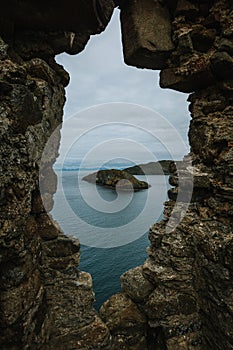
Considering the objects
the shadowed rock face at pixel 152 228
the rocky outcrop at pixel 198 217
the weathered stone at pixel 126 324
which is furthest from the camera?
the weathered stone at pixel 126 324

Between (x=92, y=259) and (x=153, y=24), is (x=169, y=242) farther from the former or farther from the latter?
(x=92, y=259)

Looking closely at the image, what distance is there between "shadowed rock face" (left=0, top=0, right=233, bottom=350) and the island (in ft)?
181

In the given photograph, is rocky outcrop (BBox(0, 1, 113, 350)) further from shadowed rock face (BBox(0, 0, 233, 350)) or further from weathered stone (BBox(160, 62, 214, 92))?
weathered stone (BBox(160, 62, 214, 92))

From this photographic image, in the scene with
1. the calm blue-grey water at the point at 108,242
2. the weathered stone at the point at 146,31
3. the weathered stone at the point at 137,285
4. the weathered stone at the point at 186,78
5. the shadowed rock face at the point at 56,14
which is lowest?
the calm blue-grey water at the point at 108,242

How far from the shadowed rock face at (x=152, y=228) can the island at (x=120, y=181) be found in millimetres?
55147

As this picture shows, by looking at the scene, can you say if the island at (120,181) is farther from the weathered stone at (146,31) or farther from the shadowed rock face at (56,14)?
the shadowed rock face at (56,14)

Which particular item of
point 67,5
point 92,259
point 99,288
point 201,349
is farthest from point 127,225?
point 67,5

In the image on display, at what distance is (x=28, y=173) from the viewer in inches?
208

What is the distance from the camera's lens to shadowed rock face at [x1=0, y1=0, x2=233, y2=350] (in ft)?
16.4

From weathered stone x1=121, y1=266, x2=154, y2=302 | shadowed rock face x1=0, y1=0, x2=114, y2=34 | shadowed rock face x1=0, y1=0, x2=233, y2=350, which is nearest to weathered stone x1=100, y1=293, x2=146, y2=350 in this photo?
shadowed rock face x1=0, y1=0, x2=233, y2=350

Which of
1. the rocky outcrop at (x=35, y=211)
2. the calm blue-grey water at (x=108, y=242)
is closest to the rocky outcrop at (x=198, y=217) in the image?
the rocky outcrop at (x=35, y=211)

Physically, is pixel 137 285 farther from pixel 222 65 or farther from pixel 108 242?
pixel 108 242

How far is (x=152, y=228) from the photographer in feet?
26.6

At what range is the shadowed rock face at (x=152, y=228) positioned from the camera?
5.00 meters
